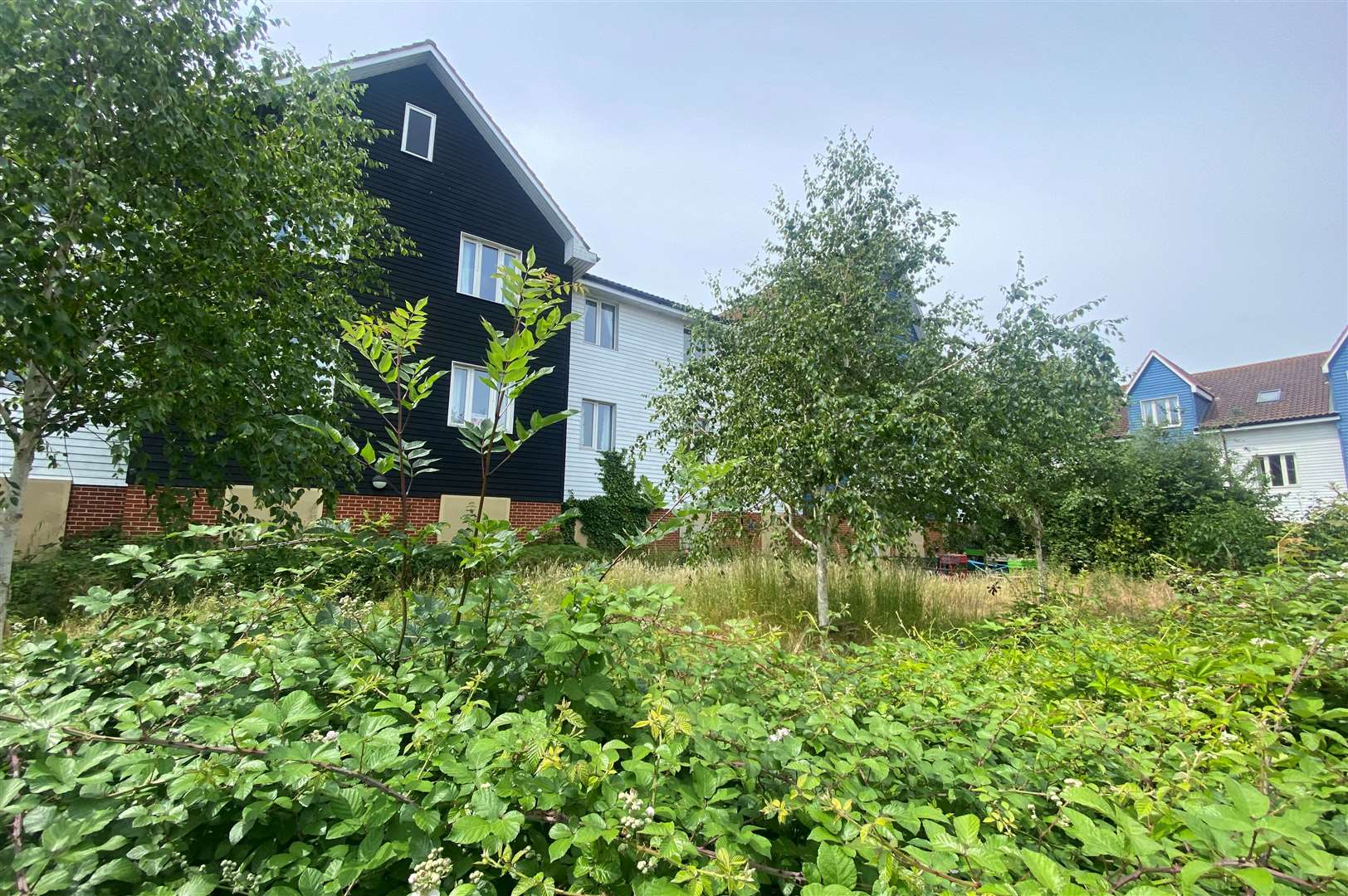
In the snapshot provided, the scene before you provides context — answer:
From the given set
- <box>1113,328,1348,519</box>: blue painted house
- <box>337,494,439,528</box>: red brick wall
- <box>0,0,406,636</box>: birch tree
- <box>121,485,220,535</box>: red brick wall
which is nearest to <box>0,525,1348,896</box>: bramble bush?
<box>0,0,406,636</box>: birch tree

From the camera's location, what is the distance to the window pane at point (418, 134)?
12648 millimetres

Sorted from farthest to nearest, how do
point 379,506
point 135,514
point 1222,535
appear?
point 379,506 → point 1222,535 → point 135,514

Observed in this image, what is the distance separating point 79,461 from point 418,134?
29.8 feet

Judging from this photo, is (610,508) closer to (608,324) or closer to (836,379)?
(608,324)

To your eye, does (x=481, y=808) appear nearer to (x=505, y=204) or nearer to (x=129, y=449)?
(x=129, y=449)

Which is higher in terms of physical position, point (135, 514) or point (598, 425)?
point (598, 425)

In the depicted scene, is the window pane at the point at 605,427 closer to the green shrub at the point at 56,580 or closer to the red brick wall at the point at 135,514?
the red brick wall at the point at 135,514

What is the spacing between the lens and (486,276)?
43.9 feet

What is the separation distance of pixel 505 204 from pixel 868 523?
12441 mm

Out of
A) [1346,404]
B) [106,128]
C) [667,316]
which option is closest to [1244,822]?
[106,128]

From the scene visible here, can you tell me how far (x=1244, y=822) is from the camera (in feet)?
3.25

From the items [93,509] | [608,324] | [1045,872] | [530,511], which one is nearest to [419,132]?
[608,324]

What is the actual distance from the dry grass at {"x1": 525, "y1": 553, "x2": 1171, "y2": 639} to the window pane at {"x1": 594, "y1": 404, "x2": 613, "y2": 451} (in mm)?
7627

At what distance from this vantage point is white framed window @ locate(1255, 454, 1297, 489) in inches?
915
